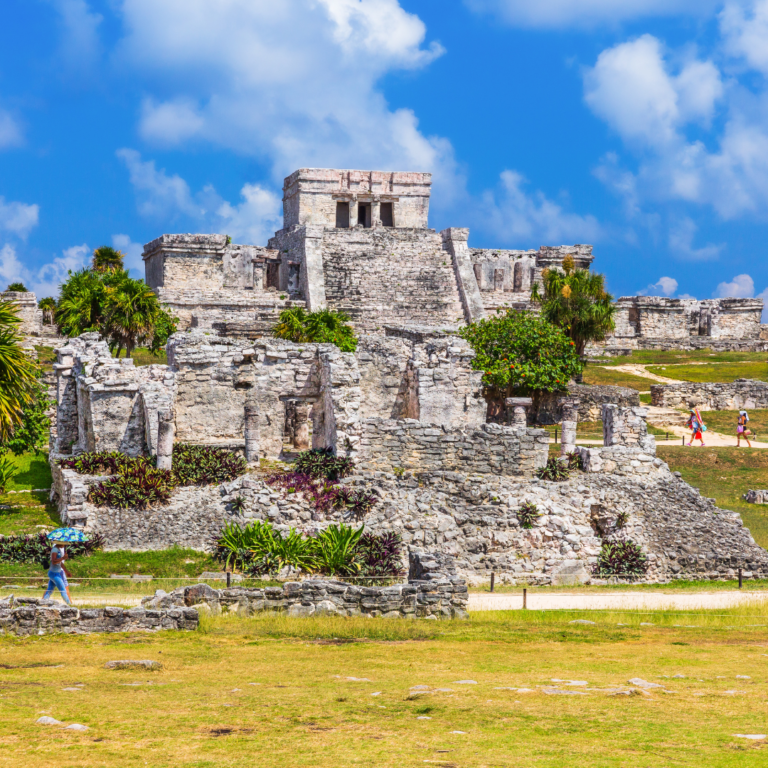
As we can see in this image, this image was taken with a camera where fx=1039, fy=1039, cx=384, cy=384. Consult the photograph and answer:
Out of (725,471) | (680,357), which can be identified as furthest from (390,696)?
(680,357)

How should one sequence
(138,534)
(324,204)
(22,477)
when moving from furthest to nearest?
(324,204)
(22,477)
(138,534)

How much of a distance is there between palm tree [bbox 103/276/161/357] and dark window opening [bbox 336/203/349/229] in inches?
973

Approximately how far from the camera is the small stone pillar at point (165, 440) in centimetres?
2061

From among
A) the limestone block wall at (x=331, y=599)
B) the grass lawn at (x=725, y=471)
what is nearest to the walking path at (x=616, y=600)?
the limestone block wall at (x=331, y=599)

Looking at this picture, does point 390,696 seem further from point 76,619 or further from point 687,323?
point 687,323

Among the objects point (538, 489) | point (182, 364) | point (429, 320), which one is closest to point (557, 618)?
point (538, 489)

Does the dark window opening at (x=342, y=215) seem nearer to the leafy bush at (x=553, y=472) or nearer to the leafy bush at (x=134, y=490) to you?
the leafy bush at (x=553, y=472)

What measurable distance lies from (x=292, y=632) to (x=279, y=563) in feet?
14.0

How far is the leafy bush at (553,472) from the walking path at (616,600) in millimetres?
3583

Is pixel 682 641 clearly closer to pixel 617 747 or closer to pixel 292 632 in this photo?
pixel 292 632

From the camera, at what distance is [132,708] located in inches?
363

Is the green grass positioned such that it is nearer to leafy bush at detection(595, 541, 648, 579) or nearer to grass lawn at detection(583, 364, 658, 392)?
grass lawn at detection(583, 364, 658, 392)

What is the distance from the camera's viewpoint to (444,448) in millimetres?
20453

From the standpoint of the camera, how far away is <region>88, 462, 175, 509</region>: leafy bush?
63.8 ft
